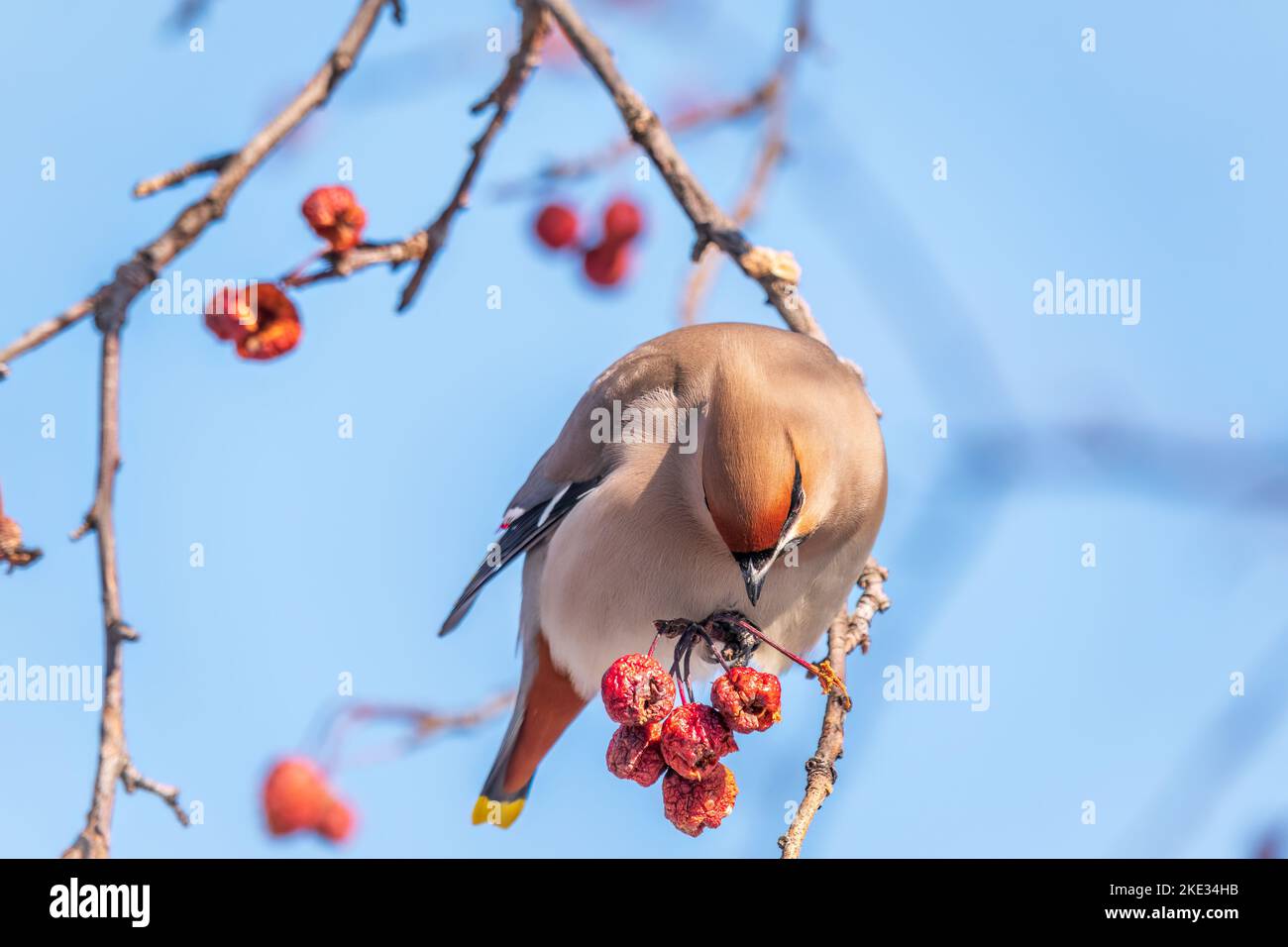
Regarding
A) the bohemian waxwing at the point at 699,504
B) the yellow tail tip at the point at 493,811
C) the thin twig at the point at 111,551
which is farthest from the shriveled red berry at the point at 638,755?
the yellow tail tip at the point at 493,811

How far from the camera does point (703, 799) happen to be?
2850mm

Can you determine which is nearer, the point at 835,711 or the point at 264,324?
the point at 835,711

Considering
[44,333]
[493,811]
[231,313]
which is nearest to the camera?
[44,333]

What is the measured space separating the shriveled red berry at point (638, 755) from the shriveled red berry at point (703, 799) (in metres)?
0.07

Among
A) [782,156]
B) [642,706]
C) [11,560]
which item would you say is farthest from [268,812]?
[782,156]

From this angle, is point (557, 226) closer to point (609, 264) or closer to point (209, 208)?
point (609, 264)

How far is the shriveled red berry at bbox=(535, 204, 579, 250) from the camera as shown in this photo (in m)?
4.53

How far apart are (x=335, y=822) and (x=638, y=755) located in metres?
1.58

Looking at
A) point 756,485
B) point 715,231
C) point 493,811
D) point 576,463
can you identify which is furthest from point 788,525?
point 493,811

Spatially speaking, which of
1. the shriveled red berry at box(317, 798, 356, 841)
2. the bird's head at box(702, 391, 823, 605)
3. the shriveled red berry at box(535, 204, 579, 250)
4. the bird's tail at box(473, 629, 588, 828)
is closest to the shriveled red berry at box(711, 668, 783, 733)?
the bird's head at box(702, 391, 823, 605)

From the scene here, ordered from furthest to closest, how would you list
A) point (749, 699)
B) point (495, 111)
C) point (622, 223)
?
point (622, 223), point (495, 111), point (749, 699)

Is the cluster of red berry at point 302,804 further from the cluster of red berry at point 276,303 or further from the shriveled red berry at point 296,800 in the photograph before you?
the cluster of red berry at point 276,303
